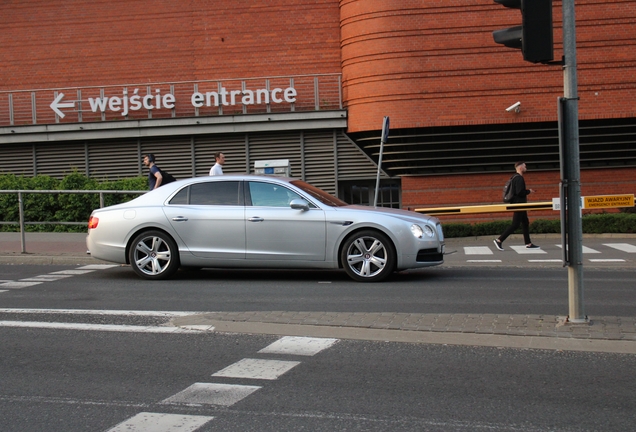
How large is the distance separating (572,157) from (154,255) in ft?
20.9

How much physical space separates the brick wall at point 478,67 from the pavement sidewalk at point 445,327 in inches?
561

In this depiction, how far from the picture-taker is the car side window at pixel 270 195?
11562 millimetres

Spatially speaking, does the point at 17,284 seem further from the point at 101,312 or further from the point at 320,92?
the point at 320,92

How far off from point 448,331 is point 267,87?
16.5m

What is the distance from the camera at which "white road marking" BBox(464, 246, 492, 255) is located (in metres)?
15.8

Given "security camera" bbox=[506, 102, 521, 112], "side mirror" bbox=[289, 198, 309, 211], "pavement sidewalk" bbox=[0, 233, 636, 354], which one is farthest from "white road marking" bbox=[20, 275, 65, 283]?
"security camera" bbox=[506, 102, 521, 112]

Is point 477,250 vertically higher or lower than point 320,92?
lower

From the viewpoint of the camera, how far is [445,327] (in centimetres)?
773

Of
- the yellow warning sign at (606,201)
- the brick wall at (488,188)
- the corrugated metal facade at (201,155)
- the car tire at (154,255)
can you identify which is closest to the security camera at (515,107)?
the brick wall at (488,188)

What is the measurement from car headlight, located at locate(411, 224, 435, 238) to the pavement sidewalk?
2.78 metres

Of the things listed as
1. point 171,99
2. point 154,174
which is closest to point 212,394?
point 154,174

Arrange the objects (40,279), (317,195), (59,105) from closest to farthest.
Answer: (317,195), (40,279), (59,105)

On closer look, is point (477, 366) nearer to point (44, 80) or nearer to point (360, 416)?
point (360, 416)

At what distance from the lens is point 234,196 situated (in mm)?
11758
